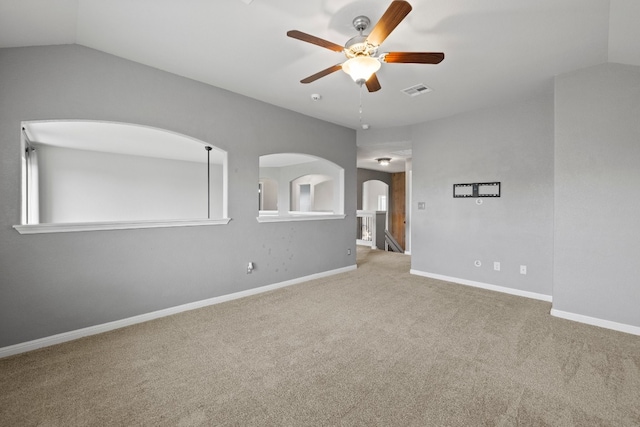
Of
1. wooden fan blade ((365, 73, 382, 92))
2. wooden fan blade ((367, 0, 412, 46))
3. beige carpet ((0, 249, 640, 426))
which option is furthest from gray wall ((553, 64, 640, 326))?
wooden fan blade ((367, 0, 412, 46))

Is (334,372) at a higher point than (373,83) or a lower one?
lower

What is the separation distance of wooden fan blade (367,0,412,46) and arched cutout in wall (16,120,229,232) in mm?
3387

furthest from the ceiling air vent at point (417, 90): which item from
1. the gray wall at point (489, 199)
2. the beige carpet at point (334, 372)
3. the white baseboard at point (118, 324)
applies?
the white baseboard at point (118, 324)

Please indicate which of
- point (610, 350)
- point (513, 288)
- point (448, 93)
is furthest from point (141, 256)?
point (513, 288)

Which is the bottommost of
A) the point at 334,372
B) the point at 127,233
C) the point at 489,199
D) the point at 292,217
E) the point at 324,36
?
the point at 334,372

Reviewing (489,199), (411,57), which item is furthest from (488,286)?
(411,57)

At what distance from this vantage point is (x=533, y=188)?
12.6 feet

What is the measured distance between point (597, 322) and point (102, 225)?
5.23 metres

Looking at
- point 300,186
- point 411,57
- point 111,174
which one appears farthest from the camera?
point 300,186

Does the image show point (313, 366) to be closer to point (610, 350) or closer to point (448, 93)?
point (610, 350)

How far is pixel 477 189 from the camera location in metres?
4.36

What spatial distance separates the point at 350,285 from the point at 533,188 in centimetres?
297

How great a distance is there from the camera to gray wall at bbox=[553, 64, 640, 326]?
9.04ft

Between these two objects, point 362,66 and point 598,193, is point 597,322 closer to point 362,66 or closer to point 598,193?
point 598,193
